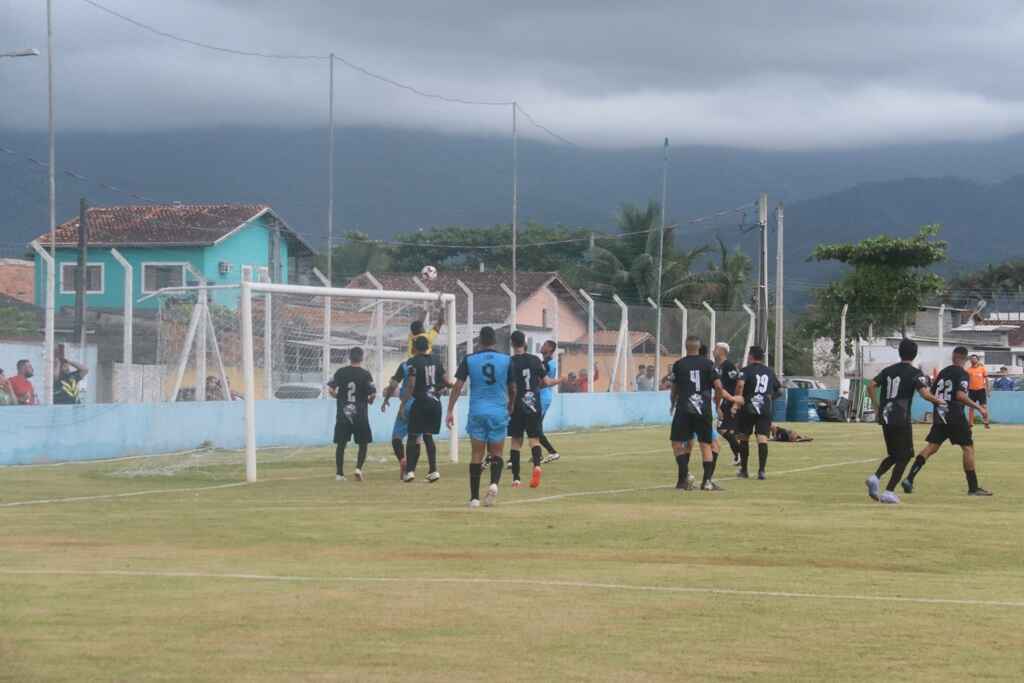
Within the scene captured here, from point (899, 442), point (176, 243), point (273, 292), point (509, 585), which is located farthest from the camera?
point (176, 243)

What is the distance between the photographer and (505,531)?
→ 14.0 m

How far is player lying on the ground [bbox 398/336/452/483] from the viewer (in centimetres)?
1994

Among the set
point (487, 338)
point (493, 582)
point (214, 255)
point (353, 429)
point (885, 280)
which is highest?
point (214, 255)

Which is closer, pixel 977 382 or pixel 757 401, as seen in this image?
pixel 757 401

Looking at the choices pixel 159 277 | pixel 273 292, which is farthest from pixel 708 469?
pixel 159 277

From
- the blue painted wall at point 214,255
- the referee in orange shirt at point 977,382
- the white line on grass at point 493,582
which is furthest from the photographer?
the blue painted wall at point 214,255

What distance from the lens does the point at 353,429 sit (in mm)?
20750

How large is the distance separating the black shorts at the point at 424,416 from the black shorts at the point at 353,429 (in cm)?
90

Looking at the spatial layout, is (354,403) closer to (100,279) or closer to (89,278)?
(89,278)

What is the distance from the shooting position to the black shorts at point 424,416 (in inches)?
786

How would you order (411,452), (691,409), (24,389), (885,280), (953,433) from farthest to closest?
(885,280), (24,389), (411,452), (691,409), (953,433)

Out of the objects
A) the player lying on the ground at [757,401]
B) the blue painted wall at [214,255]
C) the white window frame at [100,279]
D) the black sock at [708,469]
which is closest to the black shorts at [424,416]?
the black sock at [708,469]

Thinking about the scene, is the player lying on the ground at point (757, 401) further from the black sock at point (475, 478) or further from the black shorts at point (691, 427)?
the black sock at point (475, 478)

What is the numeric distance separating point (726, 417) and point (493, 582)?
1335cm
